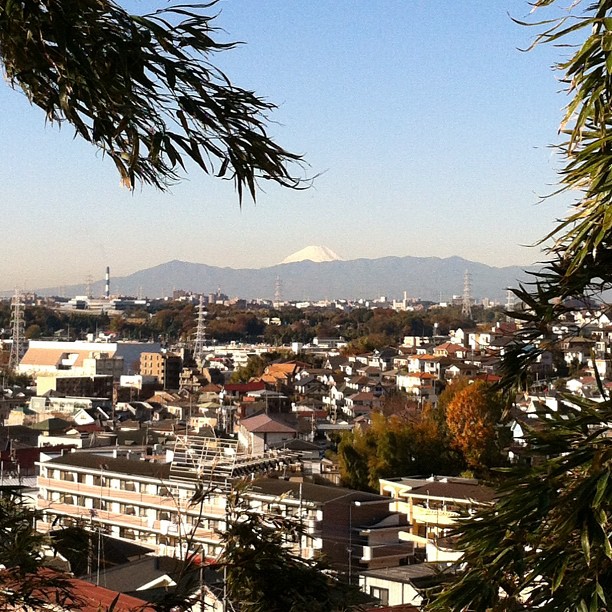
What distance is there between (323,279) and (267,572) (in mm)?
147369

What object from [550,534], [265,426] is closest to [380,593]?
[550,534]

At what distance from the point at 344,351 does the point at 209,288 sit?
4456 inches

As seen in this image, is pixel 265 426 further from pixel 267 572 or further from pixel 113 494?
pixel 267 572

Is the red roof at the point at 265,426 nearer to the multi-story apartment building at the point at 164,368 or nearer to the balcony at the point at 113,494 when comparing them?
the balcony at the point at 113,494

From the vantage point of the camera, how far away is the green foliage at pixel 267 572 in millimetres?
1925

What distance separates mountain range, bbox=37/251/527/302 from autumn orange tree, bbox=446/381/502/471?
114m

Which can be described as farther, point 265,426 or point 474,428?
point 265,426

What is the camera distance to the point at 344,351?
31438 millimetres

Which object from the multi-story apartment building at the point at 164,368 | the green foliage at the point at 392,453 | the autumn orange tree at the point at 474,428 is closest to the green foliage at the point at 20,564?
the green foliage at the point at 392,453

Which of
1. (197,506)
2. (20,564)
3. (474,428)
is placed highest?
(20,564)

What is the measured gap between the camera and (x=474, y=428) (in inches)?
496

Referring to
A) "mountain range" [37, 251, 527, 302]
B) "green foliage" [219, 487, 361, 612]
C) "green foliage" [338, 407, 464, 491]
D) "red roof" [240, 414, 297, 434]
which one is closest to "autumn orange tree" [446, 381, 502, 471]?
"green foliage" [338, 407, 464, 491]

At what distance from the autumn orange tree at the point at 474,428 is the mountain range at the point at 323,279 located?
372 ft

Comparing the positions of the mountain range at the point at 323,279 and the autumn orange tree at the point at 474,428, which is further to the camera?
the mountain range at the point at 323,279
